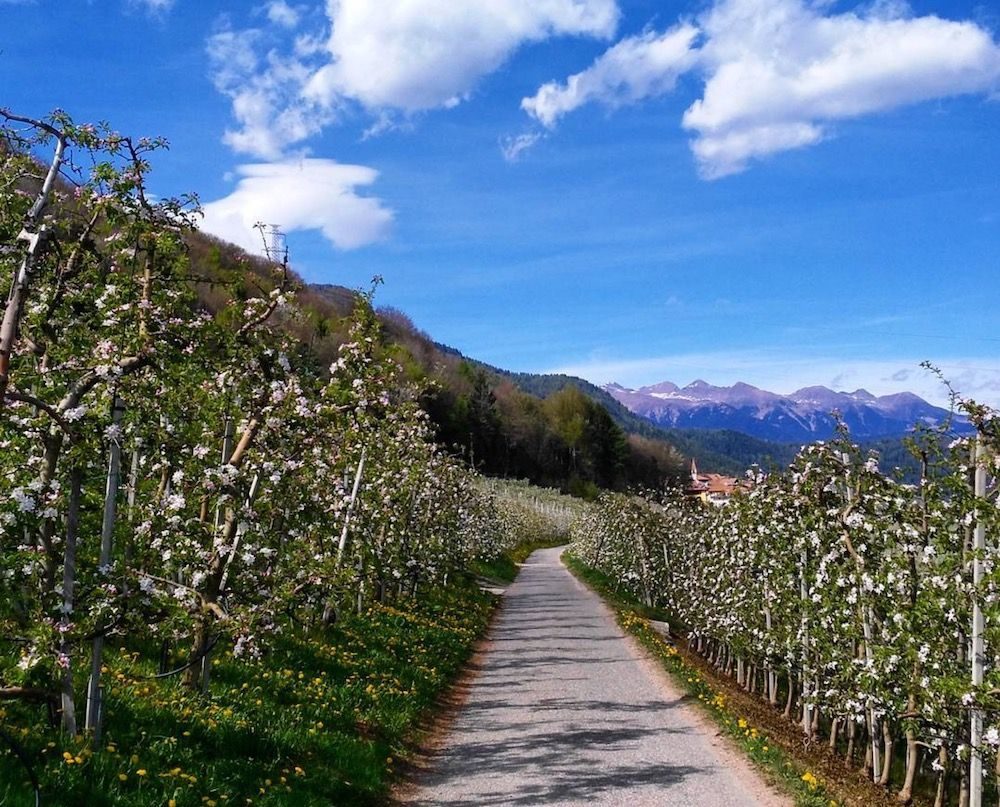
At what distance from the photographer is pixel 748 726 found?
38.5ft

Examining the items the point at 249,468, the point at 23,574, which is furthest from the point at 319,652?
the point at 23,574

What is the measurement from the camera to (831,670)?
13.1 metres

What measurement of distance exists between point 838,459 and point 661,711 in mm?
4694

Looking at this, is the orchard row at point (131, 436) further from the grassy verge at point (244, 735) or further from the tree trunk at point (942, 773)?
the tree trunk at point (942, 773)

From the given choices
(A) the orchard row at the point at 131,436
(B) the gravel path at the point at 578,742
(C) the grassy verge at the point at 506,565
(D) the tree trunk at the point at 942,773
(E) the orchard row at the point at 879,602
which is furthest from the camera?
(C) the grassy verge at the point at 506,565

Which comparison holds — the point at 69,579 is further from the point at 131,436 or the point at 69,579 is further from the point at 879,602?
the point at 879,602

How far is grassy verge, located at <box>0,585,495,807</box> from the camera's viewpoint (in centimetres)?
625

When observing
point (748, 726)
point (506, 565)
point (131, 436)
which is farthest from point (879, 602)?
point (506, 565)

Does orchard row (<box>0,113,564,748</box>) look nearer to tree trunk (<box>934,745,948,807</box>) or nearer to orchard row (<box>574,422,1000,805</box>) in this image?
A: orchard row (<box>574,422,1000,805</box>)

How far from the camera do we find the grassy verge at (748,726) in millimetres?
9102

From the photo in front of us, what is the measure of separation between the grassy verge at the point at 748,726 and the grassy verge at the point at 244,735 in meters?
4.31

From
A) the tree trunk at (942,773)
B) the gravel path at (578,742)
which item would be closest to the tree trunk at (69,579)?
the gravel path at (578,742)

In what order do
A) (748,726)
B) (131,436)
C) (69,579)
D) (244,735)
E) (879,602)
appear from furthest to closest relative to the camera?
(748,726), (879,602), (244,735), (131,436), (69,579)

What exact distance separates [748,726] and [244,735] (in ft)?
23.4
